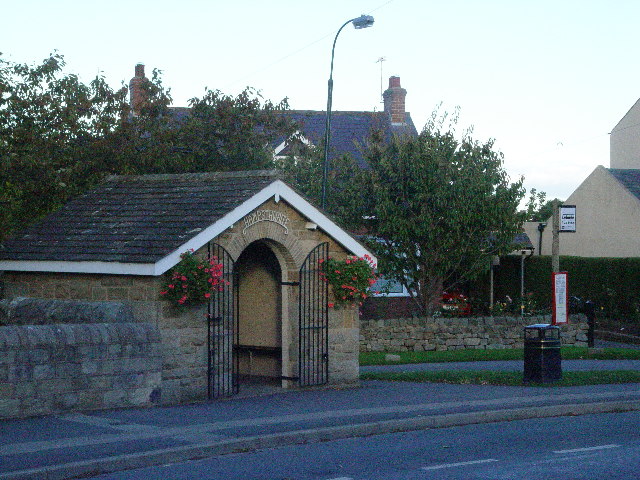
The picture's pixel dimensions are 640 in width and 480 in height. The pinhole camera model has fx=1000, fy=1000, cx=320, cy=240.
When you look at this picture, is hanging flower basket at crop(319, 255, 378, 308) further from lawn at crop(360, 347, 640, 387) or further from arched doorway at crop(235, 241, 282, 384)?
lawn at crop(360, 347, 640, 387)

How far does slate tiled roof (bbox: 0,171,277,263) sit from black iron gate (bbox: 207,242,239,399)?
785mm

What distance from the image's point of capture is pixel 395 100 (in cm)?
4622

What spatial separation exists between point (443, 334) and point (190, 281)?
14081 millimetres

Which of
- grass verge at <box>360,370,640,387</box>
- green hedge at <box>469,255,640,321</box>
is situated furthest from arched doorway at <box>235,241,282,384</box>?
green hedge at <box>469,255,640,321</box>

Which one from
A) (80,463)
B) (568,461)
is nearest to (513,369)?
(568,461)

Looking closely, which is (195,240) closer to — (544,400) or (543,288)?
(544,400)

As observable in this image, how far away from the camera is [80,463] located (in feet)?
A: 32.1

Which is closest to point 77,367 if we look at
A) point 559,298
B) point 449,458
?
point 449,458

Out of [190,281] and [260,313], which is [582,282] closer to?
[260,313]

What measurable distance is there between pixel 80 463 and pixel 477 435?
5.20 metres

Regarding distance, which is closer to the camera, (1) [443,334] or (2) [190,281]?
(2) [190,281]

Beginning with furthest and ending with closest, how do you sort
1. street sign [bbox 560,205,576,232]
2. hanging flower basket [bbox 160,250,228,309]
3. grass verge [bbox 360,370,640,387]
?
1. street sign [bbox 560,205,576,232]
2. grass verge [bbox 360,370,640,387]
3. hanging flower basket [bbox 160,250,228,309]

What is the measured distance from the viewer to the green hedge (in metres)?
31.0

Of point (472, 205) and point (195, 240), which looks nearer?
point (195, 240)
